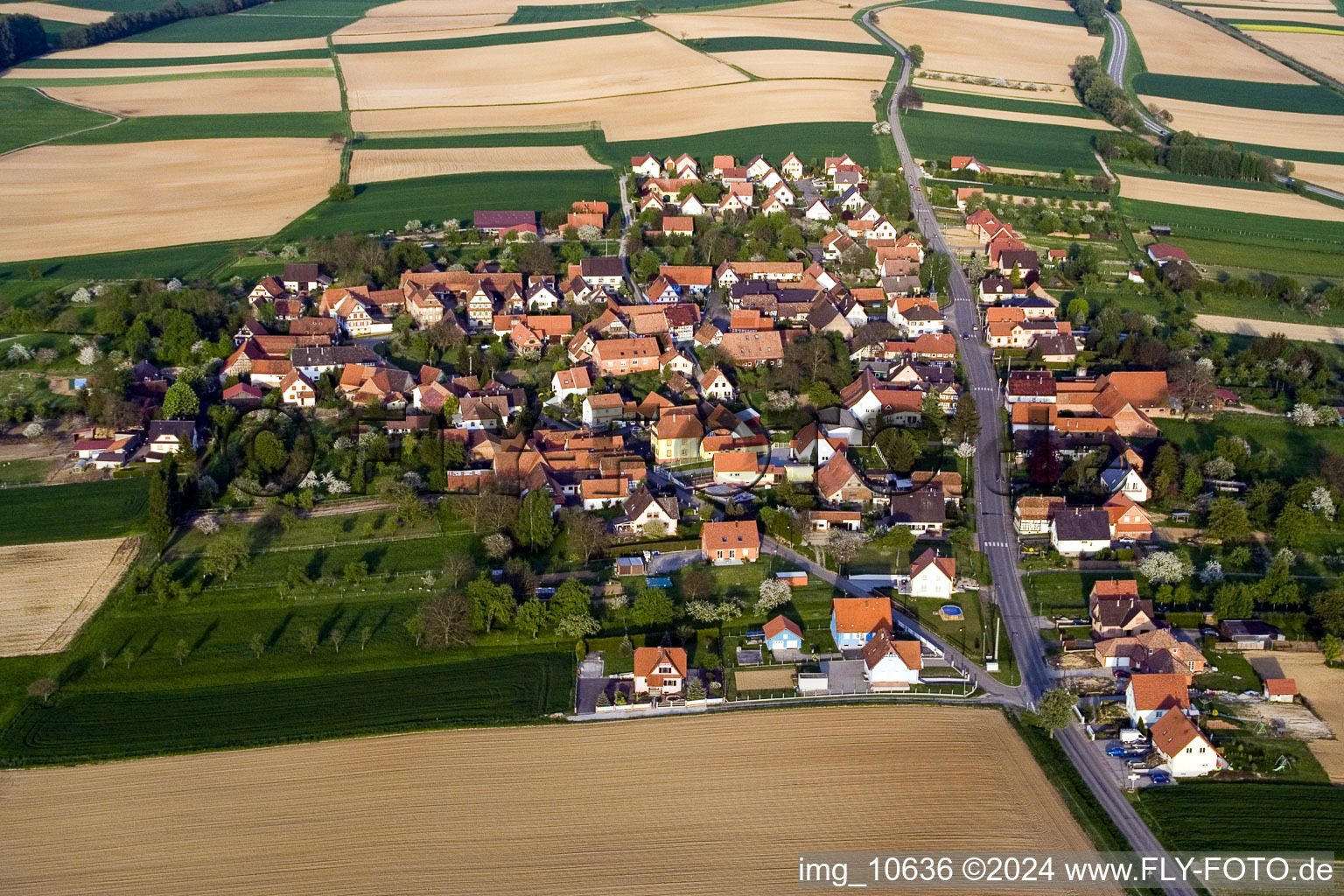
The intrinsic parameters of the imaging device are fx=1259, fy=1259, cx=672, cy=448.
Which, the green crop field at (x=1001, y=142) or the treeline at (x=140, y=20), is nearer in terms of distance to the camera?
the green crop field at (x=1001, y=142)

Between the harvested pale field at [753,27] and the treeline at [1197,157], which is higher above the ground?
the harvested pale field at [753,27]

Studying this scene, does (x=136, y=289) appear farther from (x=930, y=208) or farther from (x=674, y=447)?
(x=930, y=208)

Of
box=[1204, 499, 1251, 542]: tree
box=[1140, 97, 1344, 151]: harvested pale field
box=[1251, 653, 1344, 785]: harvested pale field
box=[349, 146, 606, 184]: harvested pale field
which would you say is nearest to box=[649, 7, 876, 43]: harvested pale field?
box=[1140, 97, 1344, 151]: harvested pale field

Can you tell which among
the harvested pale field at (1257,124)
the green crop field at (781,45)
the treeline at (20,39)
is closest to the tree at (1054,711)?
the harvested pale field at (1257,124)

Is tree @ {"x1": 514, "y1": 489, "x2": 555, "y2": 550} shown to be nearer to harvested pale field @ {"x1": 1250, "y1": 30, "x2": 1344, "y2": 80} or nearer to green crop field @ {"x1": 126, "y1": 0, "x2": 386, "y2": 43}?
green crop field @ {"x1": 126, "y1": 0, "x2": 386, "y2": 43}

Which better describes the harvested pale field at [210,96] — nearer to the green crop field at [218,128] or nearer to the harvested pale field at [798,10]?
the green crop field at [218,128]

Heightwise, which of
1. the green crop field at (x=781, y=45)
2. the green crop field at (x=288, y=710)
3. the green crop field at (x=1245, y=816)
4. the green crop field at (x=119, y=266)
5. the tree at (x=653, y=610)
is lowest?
the green crop field at (x=288, y=710)

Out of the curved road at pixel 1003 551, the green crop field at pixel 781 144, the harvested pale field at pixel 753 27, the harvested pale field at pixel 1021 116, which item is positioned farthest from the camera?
the harvested pale field at pixel 753 27

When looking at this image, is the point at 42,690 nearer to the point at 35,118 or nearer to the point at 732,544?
the point at 732,544
